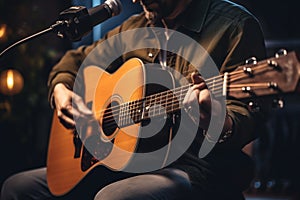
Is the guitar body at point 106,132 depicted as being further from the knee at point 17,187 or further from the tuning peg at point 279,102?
the tuning peg at point 279,102

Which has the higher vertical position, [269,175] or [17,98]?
[17,98]

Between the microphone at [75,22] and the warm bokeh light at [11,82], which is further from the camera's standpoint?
the warm bokeh light at [11,82]

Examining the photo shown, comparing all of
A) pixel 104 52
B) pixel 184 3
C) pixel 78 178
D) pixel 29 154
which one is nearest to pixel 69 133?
pixel 78 178

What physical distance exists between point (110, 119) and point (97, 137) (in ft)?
0.20

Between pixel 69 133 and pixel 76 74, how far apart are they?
0.62 ft

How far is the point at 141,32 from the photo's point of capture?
154cm

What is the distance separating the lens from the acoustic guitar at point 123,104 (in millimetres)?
1155

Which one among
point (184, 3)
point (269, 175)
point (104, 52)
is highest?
point (184, 3)

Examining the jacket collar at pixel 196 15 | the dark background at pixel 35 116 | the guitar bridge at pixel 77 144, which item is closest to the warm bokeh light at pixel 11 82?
the dark background at pixel 35 116

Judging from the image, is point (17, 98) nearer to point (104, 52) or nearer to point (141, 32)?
point (104, 52)

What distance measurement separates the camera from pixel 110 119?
146 centimetres

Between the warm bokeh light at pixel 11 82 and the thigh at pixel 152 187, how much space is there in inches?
38.2

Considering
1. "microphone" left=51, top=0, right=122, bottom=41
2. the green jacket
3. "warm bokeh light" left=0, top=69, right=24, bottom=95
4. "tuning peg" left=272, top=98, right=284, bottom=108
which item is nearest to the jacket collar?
the green jacket

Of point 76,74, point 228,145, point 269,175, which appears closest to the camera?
point 228,145
